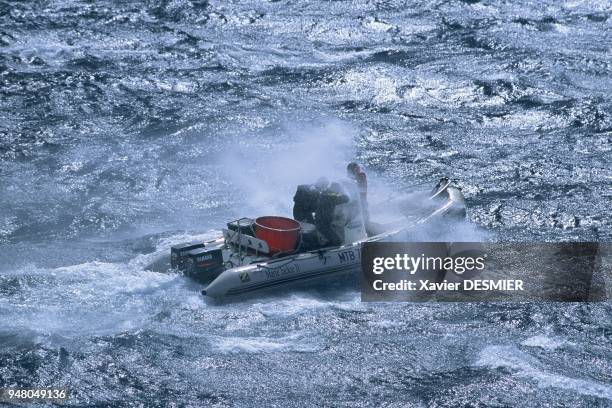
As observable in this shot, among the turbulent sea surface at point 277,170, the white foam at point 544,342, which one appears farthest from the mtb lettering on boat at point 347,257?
the white foam at point 544,342

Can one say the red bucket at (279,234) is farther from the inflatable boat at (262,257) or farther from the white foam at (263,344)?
the white foam at (263,344)

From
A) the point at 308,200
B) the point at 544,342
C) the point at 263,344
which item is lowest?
the point at 544,342

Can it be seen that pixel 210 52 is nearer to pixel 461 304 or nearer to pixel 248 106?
pixel 248 106

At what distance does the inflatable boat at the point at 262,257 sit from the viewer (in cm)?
1753

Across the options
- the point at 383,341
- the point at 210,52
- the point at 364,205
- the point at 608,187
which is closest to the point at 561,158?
the point at 608,187

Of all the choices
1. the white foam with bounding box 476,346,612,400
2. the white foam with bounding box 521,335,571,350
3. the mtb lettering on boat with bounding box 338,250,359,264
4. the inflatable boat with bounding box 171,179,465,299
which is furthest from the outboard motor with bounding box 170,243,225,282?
the white foam with bounding box 521,335,571,350

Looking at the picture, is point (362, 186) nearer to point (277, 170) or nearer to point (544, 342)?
point (544, 342)

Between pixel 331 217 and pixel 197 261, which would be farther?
pixel 331 217

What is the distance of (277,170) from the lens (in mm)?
23766

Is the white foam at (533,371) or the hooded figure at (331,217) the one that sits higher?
the hooded figure at (331,217)

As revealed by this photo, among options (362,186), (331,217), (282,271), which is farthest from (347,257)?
(362,186)

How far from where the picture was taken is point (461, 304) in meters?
17.8

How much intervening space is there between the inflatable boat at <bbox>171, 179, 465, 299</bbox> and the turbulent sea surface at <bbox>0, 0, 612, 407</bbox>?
1.18 feet

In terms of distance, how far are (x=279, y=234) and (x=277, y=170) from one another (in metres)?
5.86
